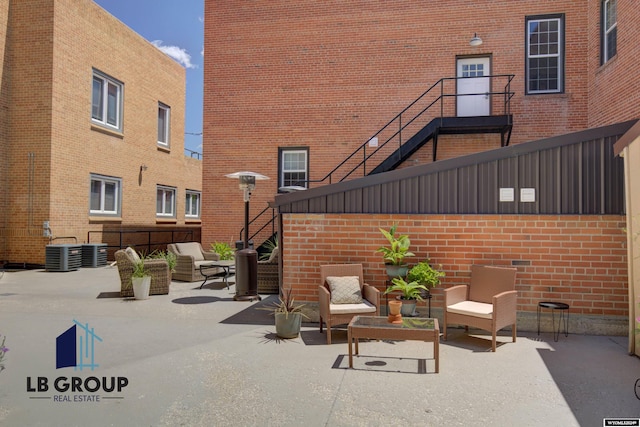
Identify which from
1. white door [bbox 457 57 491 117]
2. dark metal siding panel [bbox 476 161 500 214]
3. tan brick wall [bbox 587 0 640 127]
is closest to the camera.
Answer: dark metal siding panel [bbox 476 161 500 214]

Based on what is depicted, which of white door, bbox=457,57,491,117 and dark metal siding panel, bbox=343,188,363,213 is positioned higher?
white door, bbox=457,57,491,117

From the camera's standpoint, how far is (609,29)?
11.3 metres

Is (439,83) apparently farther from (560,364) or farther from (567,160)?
(560,364)

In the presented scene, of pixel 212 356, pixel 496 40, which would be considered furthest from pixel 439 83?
pixel 212 356

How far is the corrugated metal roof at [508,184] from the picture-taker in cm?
661

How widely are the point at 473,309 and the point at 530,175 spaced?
2.20 metres

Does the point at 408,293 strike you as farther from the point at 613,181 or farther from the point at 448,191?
the point at 613,181

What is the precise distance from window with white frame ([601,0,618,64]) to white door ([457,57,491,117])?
117 inches

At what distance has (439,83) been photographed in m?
13.8

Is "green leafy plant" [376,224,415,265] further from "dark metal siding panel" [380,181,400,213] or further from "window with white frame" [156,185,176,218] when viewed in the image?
"window with white frame" [156,185,176,218]

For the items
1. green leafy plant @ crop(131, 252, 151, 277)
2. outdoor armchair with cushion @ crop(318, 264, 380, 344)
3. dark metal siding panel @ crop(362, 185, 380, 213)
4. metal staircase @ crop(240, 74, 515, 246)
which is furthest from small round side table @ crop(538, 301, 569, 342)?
green leafy plant @ crop(131, 252, 151, 277)

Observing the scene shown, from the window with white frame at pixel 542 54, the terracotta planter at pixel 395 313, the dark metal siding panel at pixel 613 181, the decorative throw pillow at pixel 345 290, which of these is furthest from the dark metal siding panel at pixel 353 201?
the window with white frame at pixel 542 54

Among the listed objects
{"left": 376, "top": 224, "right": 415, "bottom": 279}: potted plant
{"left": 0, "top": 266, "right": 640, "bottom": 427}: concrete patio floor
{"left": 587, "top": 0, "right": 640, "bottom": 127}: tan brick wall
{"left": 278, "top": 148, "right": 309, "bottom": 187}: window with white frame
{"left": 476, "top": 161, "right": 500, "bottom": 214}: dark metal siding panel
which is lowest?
{"left": 0, "top": 266, "right": 640, "bottom": 427}: concrete patio floor

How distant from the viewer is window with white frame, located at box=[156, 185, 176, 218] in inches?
784
